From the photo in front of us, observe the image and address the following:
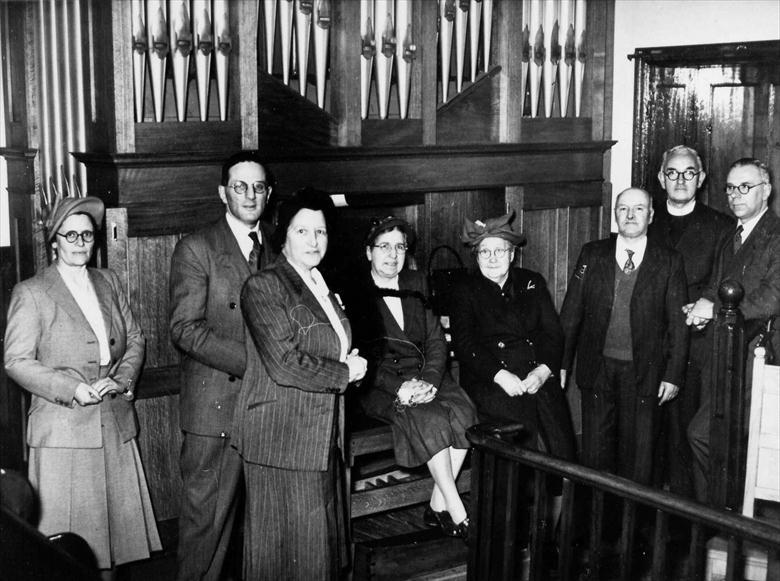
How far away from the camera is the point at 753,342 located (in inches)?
189

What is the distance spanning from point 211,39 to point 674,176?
2.46 metres

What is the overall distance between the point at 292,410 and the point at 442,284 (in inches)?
Answer: 65.2

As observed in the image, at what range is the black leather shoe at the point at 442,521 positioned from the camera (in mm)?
4332

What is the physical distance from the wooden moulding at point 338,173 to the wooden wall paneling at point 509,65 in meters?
0.13

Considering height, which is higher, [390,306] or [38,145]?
[38,145]

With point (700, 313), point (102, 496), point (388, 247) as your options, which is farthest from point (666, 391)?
point (102, 496)

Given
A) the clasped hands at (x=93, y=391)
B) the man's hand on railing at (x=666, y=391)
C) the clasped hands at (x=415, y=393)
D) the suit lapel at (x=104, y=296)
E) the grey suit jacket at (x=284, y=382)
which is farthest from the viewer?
the man's hand on railing at (x=666, y=391)

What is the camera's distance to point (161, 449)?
459 cm

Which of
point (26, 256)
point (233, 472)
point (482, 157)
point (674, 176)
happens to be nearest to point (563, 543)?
point (233, 472)

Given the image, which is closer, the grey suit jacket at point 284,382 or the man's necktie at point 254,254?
the grey suit jacket at point 284,382

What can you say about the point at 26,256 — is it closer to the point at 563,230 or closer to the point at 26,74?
the point at 26,74

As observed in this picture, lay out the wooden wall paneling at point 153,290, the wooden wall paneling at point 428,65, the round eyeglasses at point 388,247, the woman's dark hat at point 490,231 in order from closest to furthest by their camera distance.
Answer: the wooden wall paneling at point 153,290
the round eyeglasses at point 388,247
the woman's dark hat at point 490,231
the wooden wall paneling at point 428,65

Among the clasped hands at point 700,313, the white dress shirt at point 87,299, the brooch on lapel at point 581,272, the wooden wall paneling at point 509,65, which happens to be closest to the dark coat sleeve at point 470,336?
the brooch on lapel at point 581,272

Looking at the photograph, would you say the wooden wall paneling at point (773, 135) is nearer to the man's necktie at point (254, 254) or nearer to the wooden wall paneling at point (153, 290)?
the man's necktie at point (254, 254)
